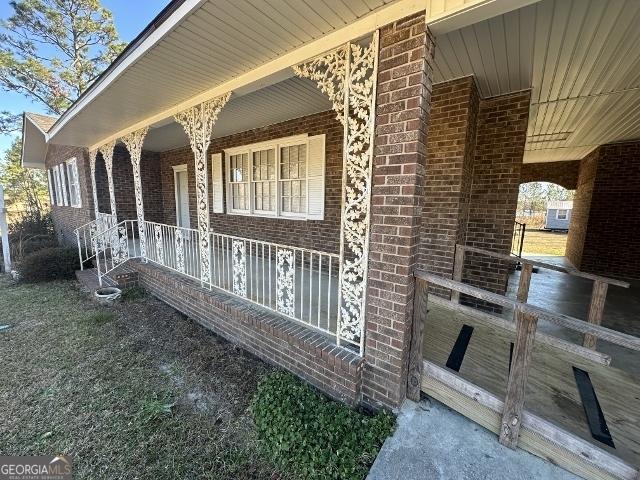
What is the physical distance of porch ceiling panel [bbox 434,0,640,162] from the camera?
2.13m

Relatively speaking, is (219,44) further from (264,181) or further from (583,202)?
(583,202)

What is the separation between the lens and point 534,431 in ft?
6.03

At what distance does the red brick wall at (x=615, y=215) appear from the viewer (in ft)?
19.9

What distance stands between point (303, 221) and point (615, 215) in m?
6.98

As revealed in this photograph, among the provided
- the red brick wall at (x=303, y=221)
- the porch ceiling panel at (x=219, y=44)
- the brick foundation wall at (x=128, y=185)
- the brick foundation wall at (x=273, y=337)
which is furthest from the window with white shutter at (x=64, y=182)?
the brick foundation wall at (x=273, y=337)

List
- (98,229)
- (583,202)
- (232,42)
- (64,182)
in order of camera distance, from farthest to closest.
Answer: (64,182) < (583,202) < (98,229) < (232,42)

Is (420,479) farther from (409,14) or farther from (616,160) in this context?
(616,160)

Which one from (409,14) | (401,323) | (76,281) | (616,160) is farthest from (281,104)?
(616,160)

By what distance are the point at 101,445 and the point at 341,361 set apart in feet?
6.46

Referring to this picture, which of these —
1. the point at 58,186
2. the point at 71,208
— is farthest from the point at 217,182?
the point at 58,186

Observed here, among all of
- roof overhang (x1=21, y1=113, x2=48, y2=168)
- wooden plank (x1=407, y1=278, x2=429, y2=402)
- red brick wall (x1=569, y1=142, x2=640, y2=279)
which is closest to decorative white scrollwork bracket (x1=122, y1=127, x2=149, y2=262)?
wooden plank (x1=407, y1=278, x2=429, y2=402)

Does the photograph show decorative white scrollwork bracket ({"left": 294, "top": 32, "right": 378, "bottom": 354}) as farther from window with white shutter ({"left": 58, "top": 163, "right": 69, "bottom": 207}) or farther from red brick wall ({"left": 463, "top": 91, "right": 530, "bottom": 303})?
window with white shutter ({"left": 58, "top": 163, "right": 69, "bottom": 207})

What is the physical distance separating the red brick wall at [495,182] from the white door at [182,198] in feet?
24.8

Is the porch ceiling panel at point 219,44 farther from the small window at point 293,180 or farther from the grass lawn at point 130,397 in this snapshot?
the grass lawn at point 130,397
